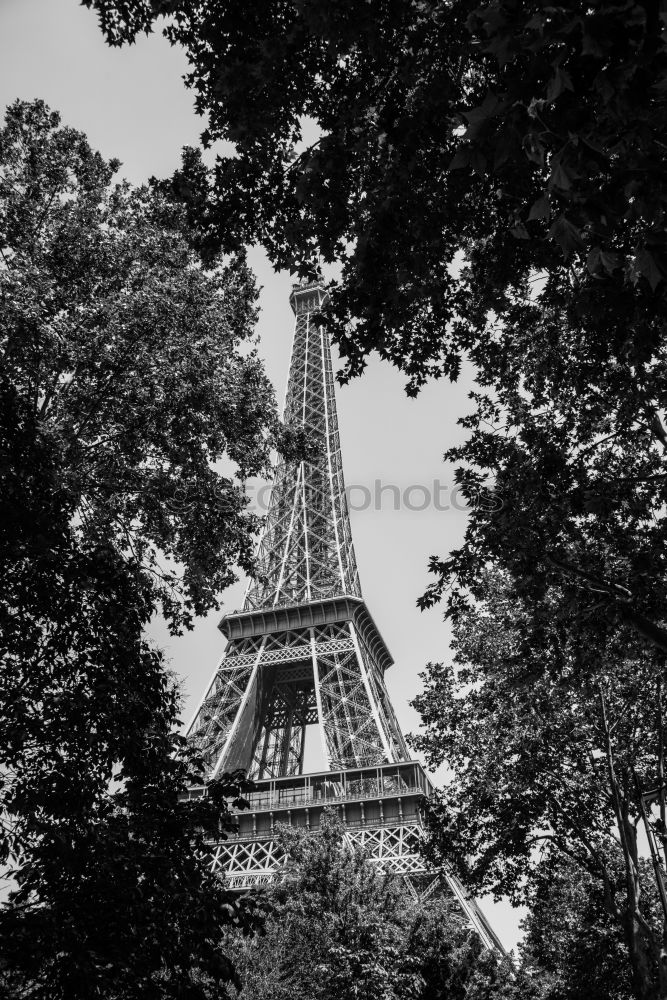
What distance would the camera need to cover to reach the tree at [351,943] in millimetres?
15484

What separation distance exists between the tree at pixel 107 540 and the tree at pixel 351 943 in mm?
5723

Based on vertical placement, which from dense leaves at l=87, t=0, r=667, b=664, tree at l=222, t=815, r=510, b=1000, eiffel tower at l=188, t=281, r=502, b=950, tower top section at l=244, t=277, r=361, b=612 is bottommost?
tree at l=222, t=815, r=510, b=1000

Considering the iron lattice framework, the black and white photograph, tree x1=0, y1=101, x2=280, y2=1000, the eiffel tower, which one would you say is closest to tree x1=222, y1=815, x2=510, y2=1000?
the black and white photograph

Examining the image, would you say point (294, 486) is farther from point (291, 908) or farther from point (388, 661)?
point (291, 908)

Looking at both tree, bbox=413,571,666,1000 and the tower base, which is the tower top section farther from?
tree, bbox=413,571,666,1000

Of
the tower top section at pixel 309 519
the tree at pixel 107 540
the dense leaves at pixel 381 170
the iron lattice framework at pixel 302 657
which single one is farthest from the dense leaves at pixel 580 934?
the tower top section at pixel 309 519

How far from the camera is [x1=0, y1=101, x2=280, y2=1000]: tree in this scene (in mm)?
5434

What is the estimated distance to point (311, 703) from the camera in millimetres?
47094

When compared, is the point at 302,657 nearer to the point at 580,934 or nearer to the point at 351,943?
the point at 580,934

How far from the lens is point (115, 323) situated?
11.7m

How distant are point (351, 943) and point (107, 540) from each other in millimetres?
11054

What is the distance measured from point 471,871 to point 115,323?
13080 mm

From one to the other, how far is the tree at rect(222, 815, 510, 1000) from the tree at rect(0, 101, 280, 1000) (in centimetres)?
572

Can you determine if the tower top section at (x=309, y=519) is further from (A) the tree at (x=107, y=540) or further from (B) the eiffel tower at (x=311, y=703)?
(A) the tree at (x=107, y=540)
